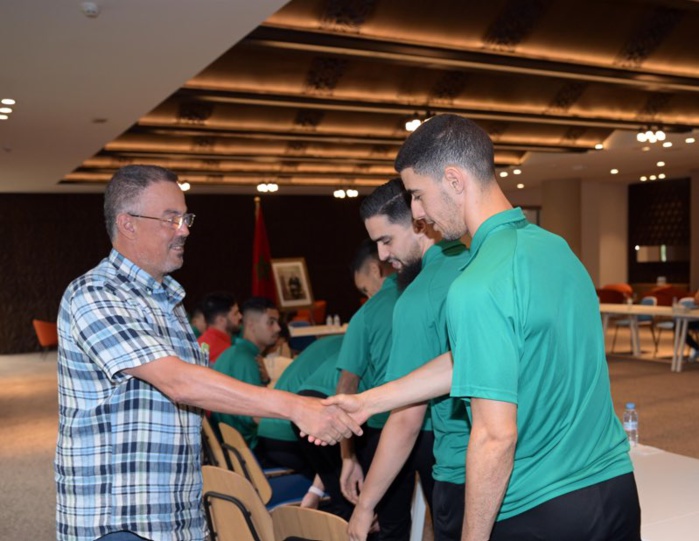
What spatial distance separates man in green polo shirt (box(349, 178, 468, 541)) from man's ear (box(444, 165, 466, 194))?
0.50 m

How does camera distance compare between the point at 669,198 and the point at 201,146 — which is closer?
the point at 201,146

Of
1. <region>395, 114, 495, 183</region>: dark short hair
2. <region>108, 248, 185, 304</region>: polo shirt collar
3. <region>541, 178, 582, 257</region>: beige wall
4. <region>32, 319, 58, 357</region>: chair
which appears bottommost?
<region>32, 319, 58, 357</region>: chair

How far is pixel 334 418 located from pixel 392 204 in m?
0.70

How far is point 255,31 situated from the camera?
618 cm

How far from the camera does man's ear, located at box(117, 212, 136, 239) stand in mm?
2107

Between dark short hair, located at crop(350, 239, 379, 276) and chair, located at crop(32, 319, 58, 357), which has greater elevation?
dark short hair, located at crop(350, 239, 379, 276)

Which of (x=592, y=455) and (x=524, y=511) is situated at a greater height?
(x=592, y=455)

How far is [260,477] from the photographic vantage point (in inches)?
138

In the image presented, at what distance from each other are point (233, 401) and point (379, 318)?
107 centimetres

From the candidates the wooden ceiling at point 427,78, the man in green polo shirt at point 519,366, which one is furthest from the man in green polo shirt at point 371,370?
the wooden ceiling at point 427,78

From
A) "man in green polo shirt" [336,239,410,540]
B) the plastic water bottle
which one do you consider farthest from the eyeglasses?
the plastic water bottle

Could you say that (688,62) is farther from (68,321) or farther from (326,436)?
(68,321)

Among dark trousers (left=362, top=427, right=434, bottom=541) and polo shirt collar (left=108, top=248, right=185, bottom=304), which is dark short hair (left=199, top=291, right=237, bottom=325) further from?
polo shirt collar (left=108, top=248, right=185, bottom=304)

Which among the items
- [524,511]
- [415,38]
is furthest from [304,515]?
[415,38]
